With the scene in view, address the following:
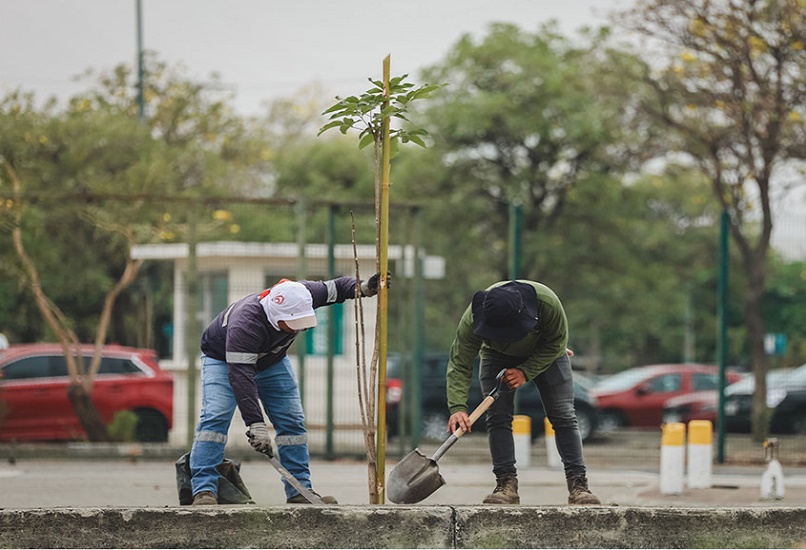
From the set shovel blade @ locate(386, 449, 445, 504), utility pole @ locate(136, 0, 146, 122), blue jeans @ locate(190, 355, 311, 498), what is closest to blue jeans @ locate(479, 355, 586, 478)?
shovel blade @ locate(386, 449, 445, 504)

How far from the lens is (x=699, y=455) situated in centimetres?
1183

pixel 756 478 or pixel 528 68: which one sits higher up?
pixel 528 68

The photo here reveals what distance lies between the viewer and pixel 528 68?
94.4 feet

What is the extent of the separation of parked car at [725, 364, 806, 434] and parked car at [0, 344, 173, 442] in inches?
272

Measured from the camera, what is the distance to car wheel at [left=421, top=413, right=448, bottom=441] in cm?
1777

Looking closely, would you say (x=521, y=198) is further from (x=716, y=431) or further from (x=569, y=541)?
(x=569, y=541)

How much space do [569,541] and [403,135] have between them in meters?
2.28

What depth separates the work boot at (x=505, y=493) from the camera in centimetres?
736

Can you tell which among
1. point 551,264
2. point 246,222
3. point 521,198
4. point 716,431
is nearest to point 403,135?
point 716,431

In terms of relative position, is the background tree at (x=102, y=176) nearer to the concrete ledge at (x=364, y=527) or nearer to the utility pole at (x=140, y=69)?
the utility pole at (x=140, y=69)

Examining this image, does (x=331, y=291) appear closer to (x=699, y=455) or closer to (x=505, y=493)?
(x=505, y=493)

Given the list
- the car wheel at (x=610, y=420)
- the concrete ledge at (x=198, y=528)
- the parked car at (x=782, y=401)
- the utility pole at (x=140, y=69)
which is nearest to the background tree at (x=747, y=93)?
the parked car at (x=782, y=401)

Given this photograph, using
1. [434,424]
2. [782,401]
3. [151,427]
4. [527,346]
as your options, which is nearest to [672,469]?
[527,346]

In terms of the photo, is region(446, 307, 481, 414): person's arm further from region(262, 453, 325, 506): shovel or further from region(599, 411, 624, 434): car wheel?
region(599, 411, 624, 434): car wheel
